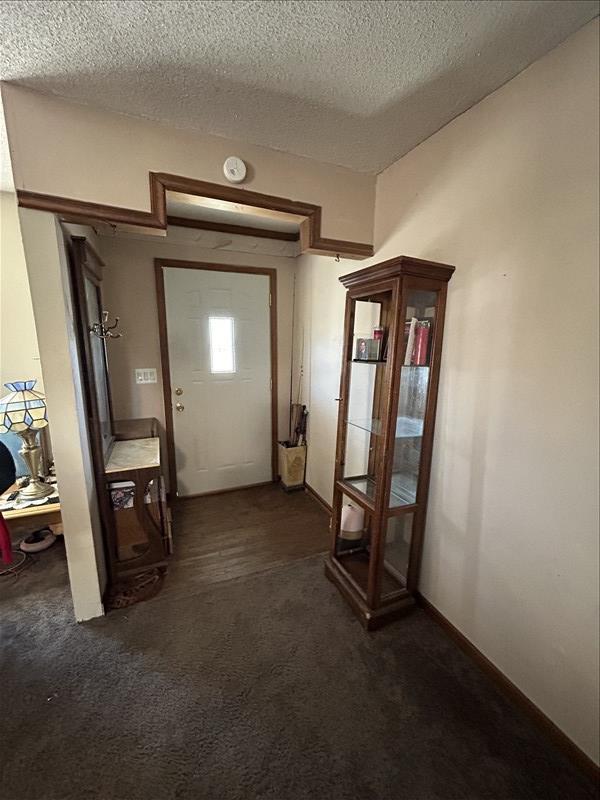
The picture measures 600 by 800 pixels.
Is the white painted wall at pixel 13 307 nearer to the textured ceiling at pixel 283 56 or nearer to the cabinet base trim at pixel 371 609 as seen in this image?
the textured ceiling at pixel 283 56

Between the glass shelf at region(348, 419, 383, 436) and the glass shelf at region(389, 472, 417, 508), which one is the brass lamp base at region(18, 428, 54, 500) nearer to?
the glass shelf at region(348, 419, 383, 436)

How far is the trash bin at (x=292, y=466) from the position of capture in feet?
10.4

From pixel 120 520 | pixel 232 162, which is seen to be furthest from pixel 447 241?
pixel 120 520

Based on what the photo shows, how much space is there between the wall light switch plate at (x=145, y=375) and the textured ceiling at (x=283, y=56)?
5.93ft

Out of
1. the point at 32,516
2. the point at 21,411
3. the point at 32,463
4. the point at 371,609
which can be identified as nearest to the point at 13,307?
the point at 21,411

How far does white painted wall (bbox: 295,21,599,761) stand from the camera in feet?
3.54

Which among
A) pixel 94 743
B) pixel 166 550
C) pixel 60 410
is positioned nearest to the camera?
pixel 94 743

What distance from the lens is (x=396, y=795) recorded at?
3.53 feet

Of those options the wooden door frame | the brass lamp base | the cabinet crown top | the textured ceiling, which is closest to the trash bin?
the wooden door frame

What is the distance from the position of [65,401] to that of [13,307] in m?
1.48

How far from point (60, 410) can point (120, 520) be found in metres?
0.82

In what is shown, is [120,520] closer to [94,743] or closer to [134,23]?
[94,743]

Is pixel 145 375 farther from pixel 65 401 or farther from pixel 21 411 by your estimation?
pixel 65 401

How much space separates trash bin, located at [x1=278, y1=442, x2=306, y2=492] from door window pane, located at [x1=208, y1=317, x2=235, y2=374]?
0.98m
